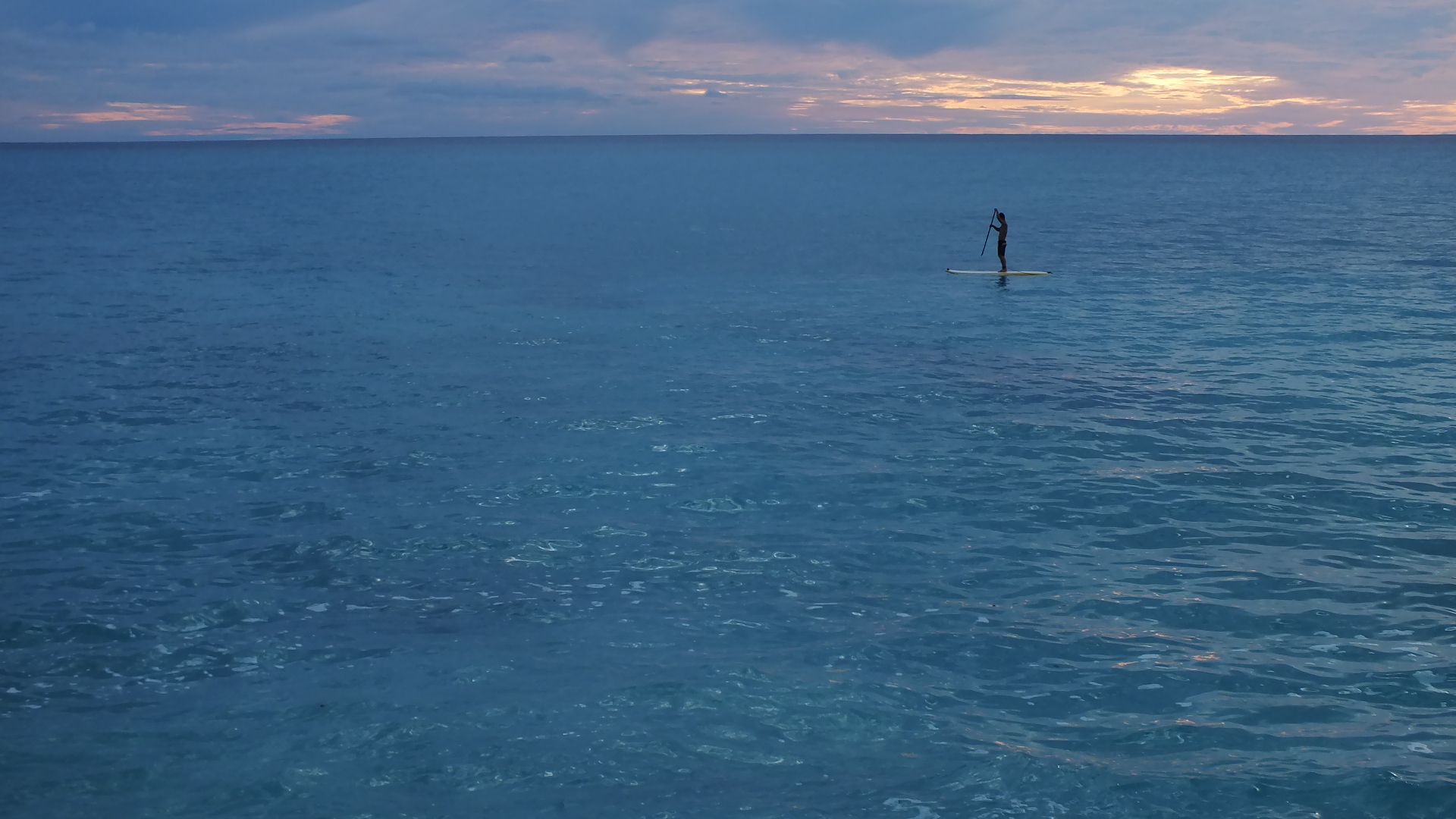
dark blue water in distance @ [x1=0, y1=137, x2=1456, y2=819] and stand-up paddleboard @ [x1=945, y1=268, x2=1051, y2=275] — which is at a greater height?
stand-up paddleboard @ [x1=945, y1=268, x2=1051, y2=275]

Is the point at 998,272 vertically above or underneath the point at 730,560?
above

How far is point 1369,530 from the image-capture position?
18.0 meters

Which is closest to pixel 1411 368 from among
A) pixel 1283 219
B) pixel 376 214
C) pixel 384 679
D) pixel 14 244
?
pixel 384 679

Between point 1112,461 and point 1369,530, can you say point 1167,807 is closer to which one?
point 1369,530

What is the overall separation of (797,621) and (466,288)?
33711mm

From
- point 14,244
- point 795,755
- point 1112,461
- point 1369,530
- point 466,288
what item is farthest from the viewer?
point 14,244

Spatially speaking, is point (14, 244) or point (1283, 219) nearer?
point (14, 244)

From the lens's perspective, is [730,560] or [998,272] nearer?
[730,560]

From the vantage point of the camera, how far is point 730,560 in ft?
56.3

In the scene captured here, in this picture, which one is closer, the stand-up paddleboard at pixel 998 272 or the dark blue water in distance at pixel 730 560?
the dark blue water in distance at pixel 730 560

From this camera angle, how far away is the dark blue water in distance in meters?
11.6

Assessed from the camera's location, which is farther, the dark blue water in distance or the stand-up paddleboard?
the stand-up paddleboard

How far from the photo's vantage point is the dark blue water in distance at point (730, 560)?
38.1 ft

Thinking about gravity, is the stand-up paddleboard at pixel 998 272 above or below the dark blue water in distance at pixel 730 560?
above
